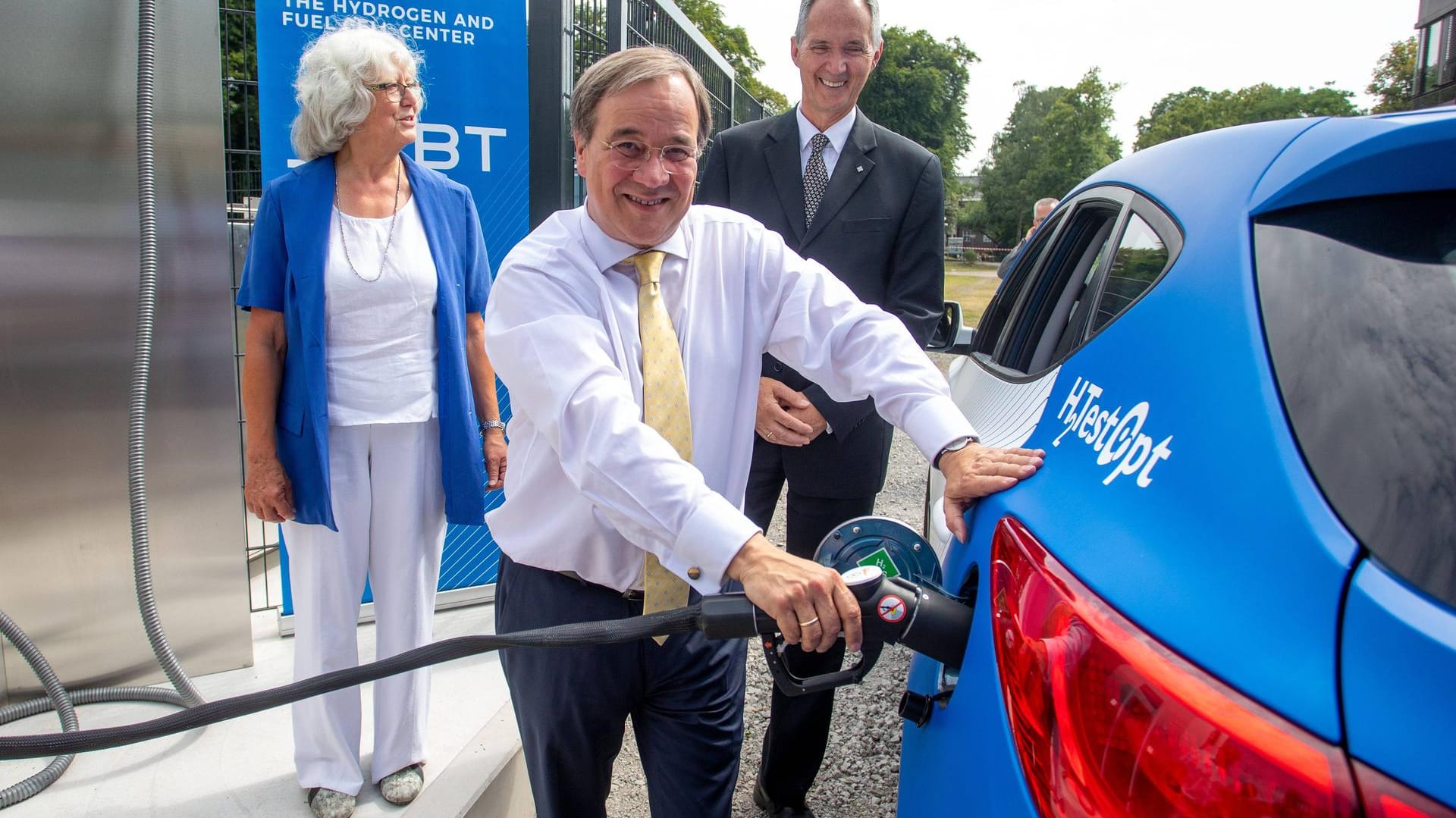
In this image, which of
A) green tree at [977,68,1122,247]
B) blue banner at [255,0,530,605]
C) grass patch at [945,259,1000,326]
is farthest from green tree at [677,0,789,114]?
green tree at [977,68,1122,247]

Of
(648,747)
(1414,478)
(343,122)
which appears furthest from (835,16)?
(1414,478)

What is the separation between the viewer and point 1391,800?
2.40 ft

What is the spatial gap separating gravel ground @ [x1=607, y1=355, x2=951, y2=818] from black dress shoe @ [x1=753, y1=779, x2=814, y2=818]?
0.18ft

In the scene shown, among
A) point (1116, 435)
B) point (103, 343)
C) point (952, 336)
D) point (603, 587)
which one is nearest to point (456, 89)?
point (103, 343)

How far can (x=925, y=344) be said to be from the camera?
301cm

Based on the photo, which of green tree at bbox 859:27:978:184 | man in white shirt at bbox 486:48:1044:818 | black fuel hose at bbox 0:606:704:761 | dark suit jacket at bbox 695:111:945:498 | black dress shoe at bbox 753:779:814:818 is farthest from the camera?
green tree at bbox 859:27:978:184

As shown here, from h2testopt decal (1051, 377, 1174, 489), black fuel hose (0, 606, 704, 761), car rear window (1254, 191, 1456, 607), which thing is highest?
car rear window (1254, 191, 1456, 607)

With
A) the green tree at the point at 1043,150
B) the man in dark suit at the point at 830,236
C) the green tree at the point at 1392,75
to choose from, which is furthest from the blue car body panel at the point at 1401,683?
the green tree at the point at 1043,150

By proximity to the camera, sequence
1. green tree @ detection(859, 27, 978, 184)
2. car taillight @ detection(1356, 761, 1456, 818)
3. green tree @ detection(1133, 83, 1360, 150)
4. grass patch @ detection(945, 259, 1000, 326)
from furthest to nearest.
Answer: green tree @ detection(1133, 83, 1360, 150) → green tree @ detection(859, 27, 978, 184) → grass patch @ detection(945, 259, 1000, 326) → car taillight @ detection(1356, 761, 1456, 818)

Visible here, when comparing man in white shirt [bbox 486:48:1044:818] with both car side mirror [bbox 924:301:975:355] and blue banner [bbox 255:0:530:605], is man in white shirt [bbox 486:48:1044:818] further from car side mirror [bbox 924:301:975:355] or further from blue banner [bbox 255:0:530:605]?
blue banner [bbox 255:0:530:605]

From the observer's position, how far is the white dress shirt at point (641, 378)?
1494 millimetres

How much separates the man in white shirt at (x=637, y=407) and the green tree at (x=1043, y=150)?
206ft

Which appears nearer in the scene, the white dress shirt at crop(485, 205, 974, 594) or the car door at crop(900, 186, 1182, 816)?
the car door at crop(900, 186, 1182, 816)

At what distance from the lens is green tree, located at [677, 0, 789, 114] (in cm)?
3050
